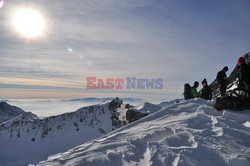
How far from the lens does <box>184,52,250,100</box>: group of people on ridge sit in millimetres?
13543

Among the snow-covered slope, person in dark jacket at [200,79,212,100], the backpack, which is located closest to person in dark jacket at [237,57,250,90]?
the snow-covered slope

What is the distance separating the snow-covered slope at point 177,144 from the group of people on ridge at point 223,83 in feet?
7.94

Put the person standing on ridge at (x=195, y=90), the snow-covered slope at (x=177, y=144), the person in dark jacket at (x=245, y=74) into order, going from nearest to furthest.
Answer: the snow-covered slope at (x=177, y=144) → the person in dark jacket at (x=245, y=74) → the person standing on ridge at (x=195, y=90)

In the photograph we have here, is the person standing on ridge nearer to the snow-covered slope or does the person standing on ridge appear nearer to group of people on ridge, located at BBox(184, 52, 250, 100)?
group of people on ridge, located at BBox(184, 52, 250, 100)

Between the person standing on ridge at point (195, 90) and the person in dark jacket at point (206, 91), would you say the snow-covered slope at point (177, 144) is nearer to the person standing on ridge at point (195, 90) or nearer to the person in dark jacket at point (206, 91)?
the person in dark jacket at point (206, 91)

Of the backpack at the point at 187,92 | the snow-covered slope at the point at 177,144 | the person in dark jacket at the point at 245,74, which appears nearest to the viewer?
the snow-covered slope at the point at 177,144

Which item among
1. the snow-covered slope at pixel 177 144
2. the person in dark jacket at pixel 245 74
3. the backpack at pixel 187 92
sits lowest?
the snow-covered slope at pixel 177 144

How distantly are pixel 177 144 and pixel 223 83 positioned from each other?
9.63 m

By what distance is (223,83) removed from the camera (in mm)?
17109

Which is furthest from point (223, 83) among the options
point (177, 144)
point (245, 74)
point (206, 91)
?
point (177, 144)

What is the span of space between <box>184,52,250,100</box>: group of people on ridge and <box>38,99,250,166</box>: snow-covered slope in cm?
242

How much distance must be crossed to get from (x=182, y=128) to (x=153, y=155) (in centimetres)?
257

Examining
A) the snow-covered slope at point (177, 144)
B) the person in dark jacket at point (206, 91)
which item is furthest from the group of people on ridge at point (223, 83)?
the snow-covered slope at point (177, 144)

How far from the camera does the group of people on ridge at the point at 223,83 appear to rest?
1354cm
